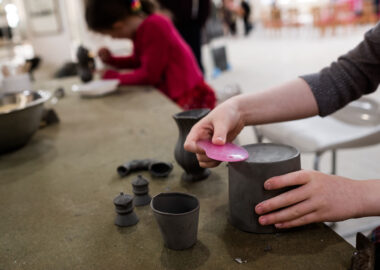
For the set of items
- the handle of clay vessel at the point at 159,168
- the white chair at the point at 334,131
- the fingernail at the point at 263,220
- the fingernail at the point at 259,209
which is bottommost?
the white chair at the point at 334,131

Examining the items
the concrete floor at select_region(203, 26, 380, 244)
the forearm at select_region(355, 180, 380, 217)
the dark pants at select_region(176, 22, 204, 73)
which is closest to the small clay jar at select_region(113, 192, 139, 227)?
the forearm at select_region(355, 180, 380, 217)

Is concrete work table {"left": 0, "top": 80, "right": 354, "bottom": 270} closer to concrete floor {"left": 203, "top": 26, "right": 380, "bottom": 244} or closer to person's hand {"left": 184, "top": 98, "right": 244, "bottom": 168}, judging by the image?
person's hand {"left": 184, "top": 98, "right": 244, "bottom": 168}

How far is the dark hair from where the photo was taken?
206 cm

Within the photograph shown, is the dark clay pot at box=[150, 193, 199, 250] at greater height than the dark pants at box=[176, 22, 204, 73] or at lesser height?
lesser

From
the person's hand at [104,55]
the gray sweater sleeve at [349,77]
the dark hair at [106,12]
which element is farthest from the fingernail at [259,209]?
the person's hand at [104,55]

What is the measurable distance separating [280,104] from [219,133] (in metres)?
0.24

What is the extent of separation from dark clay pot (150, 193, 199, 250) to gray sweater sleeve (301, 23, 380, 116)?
0.46m

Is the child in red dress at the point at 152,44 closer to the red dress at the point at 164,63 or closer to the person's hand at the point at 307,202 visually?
the red dress at the point at 164,63

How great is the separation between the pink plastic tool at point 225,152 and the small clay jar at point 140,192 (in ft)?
0.50

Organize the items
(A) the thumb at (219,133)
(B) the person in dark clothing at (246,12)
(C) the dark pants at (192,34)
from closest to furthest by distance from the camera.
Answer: (A) the thumb at (219,133) < (C) the dark pants at (192,34) < (B) the person in dark clothing at (246,12)

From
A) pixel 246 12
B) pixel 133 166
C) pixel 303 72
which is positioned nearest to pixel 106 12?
pixel 133 166

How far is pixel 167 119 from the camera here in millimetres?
1458

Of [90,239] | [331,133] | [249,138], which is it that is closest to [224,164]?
[90,239]

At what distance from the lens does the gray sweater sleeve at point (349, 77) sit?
93 centimetres
